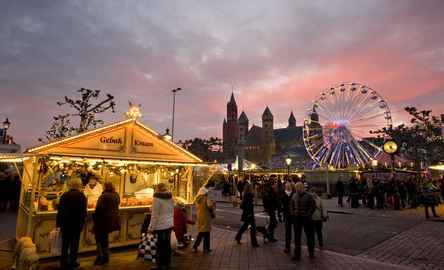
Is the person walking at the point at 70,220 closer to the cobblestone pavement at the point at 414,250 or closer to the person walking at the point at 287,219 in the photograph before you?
the person walking at the point at 287,219

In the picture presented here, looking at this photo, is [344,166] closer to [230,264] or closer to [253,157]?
[230,264]

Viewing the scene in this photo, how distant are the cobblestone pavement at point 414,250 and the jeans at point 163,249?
210 inches

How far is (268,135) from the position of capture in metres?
122

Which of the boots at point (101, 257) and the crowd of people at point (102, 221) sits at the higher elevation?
the crowd of people at point (102, 221)

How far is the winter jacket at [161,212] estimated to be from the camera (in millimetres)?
6551

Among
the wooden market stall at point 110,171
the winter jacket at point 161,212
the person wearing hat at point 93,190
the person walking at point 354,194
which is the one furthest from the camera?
the person walking at point 354,194

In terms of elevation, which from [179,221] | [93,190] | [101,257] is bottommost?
[101,257]

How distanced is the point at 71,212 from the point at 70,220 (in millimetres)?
179

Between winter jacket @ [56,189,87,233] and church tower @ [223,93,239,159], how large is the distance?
395 feet

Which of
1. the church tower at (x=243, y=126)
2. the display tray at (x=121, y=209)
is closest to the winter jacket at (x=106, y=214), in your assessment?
the display tray at (x=121, y=209)

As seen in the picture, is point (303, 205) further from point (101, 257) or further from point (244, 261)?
point (101, 257)

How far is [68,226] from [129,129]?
3713mm

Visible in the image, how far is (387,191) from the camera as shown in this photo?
20.4 m

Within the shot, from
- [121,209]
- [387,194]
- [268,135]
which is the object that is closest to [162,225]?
[121,209]
